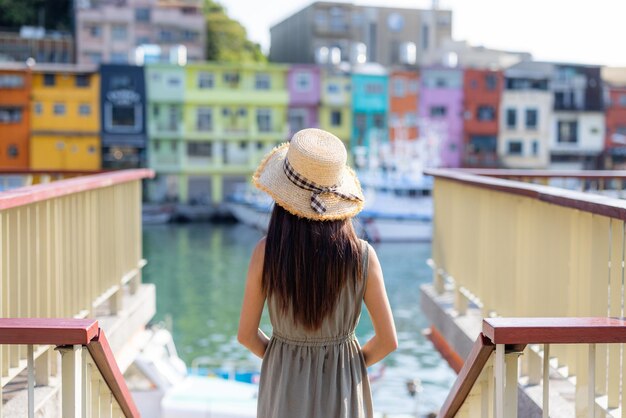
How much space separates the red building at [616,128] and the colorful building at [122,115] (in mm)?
25478

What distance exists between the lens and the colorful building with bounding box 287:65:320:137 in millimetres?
49500

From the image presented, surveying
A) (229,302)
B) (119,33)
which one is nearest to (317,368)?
(229,302)

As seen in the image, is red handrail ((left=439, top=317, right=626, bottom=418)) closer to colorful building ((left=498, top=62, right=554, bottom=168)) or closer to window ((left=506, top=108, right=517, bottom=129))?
colorful building ((left=498, top=62, right=554, bottom=168))

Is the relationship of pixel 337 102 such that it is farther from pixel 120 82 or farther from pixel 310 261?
pixel 310 261

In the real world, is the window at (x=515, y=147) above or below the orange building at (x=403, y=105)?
below

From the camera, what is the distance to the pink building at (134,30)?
50.7 m

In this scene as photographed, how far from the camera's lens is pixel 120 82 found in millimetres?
46781

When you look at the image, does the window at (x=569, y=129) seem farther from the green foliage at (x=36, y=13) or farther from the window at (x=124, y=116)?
the green foliage at (x=36, y=13)

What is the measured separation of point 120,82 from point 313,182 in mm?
45276

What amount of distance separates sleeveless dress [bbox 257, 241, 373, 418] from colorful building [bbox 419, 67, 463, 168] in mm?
48568

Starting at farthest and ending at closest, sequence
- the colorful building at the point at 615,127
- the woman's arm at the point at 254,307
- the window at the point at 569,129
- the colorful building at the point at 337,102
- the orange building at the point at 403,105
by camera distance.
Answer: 1. the colorful building at the point at 615,127
2. the window at the point at 569,129
3. the orange building at the point at 403,105
4. the colorful building at the point at 337,102
5. the woman's arm at the point at 254,307

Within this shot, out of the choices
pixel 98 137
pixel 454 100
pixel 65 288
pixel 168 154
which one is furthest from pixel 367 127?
pixel 65 288

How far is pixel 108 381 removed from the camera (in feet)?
9.68

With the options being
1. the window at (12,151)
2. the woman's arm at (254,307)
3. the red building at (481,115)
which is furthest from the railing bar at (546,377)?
the red building at (481,115)
